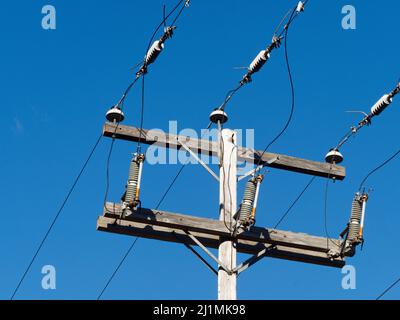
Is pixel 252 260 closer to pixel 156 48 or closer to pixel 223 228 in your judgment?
pixel 223 228

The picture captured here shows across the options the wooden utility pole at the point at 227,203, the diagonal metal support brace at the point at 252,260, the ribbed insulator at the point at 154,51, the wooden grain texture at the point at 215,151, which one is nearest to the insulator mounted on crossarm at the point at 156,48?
the ribbed insulator at the point at 154,51

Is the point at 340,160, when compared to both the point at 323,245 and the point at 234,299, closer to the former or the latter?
the point at 323,245

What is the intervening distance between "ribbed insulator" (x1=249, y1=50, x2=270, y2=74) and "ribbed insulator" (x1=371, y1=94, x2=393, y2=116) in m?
1.62

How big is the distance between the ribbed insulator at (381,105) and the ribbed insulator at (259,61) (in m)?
1.62

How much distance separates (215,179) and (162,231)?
1050mm

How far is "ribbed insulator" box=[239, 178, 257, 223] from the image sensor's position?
15156 mm

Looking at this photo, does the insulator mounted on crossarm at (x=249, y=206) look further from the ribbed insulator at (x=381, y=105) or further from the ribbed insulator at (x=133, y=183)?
the ribbed insulator at (x=381, y=105)

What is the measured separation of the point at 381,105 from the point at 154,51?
310 cm

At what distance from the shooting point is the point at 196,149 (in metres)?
16.1

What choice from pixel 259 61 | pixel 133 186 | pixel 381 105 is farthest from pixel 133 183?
pixel 381 105

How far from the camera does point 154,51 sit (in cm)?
1506

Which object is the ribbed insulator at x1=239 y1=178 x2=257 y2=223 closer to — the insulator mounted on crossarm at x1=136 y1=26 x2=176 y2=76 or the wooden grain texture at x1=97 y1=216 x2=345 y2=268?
the wooden grain texture at x1=97 y1=216 x2=345 y2=268

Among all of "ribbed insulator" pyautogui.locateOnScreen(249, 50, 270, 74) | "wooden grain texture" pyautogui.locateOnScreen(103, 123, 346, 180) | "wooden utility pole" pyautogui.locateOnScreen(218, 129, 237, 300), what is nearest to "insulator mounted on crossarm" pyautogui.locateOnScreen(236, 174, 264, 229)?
"wooden utility pole" pyautogui.locateOnScreen(218, 129, 237, 300)

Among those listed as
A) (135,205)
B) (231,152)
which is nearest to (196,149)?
(231,152)
